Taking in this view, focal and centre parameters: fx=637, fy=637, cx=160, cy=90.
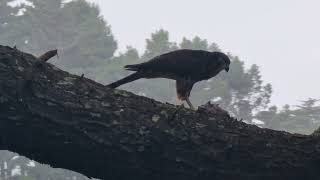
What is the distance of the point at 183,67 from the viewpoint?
26.1 ft

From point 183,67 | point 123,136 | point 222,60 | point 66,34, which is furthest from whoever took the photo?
point 66,34

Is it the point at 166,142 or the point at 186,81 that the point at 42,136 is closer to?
the point at 166,142

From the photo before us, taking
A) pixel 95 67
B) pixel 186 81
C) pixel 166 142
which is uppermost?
pixel 95 67

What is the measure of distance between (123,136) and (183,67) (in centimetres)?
392

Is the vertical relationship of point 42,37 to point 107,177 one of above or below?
above

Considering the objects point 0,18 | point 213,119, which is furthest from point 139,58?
point 213,119

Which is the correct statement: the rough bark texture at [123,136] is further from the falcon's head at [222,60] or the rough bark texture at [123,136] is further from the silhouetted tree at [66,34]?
the silhouetted tree at [66,34]

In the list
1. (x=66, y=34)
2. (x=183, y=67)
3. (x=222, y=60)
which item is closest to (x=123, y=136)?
(x=183, y=67)

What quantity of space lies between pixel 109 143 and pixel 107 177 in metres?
0.28

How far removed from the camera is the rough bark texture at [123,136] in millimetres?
3971

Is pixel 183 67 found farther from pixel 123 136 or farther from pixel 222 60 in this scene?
pixel 123 136

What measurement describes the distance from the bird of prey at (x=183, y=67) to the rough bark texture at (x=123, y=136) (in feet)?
8.56

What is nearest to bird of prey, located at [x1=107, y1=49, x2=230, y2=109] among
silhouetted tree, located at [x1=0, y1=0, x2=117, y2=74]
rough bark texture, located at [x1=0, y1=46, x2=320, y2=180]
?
rough bark texture, located at [x1=0, y1=46, x2=320, y2=180]

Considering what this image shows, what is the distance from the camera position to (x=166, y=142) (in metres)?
4.20
